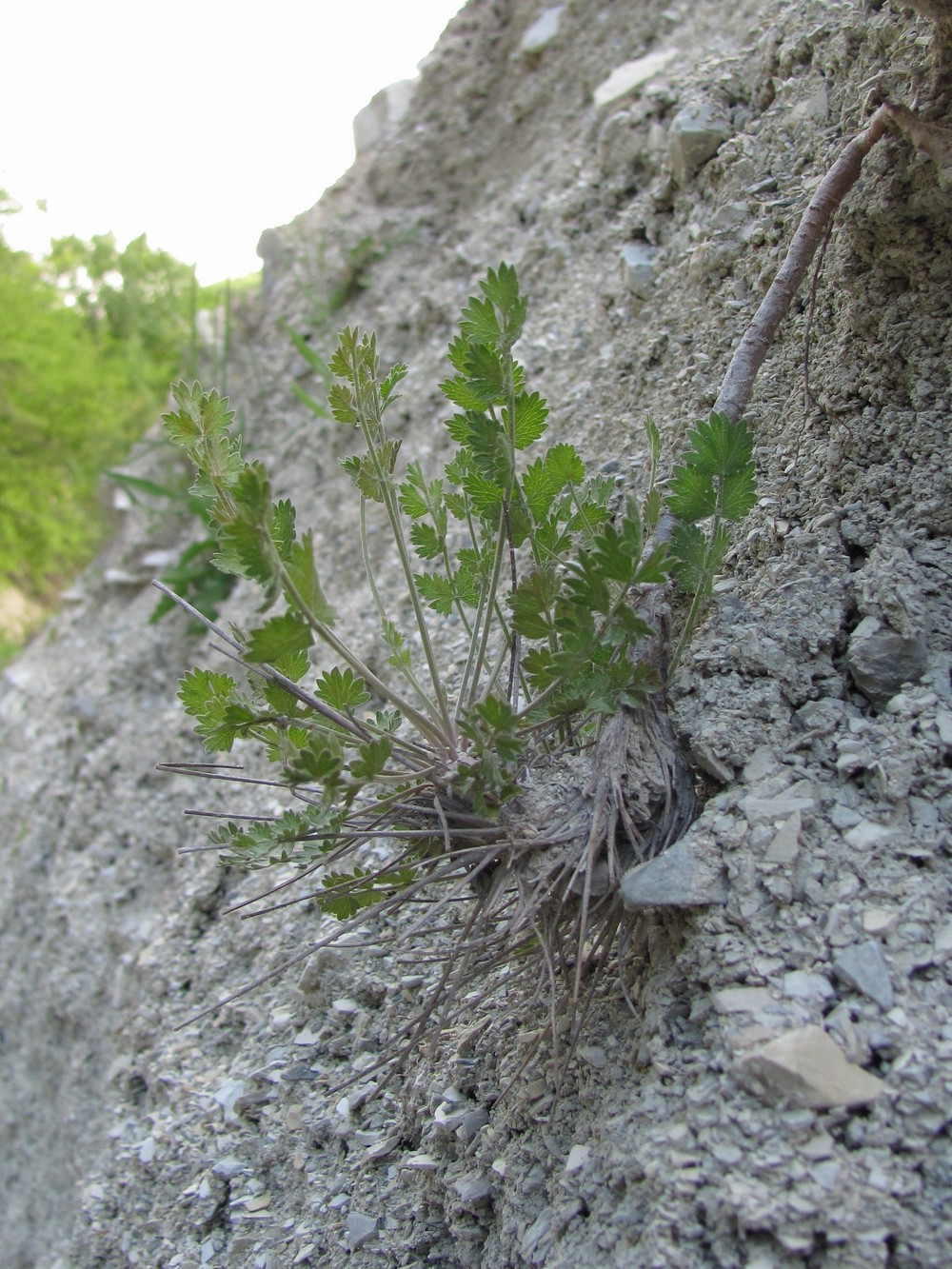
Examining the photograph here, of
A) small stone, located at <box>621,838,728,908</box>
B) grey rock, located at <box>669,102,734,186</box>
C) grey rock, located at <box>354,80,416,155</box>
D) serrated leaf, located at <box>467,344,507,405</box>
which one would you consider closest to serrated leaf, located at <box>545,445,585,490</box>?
serrated leaf, located at <box>467,344,507,405</box>

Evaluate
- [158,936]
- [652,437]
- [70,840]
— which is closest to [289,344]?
[70,840]

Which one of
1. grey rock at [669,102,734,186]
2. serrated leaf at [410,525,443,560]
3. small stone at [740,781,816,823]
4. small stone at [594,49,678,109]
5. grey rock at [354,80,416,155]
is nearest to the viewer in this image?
small stone at [740,781,816,823]

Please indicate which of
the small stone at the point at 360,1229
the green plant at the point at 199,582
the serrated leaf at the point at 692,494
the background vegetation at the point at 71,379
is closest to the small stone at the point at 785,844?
the serrated leaf at the point at 692,494

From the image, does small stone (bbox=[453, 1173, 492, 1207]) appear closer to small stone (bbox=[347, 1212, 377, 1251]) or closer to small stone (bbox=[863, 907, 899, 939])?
small stone (bbox=[347, 1212, 377, 1251])

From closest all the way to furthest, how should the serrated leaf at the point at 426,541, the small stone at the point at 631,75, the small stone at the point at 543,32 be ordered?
the serrated leaf at the point at 426,541
the small stone at the point at 631,75
the small stone at the point at 543,32

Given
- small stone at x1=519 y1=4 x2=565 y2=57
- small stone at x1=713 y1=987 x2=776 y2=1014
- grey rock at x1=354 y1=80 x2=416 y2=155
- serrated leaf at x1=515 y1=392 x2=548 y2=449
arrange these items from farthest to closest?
grey rock at x1=354 y1=80 x2=416 y2=155 < small stone at x1=519 y1=4 x2=565 y2=57 < serrated leaf at x1=515 y1=392 x2=548 y2=449 < small stone at x1=713 y1=987 x2=776 y2=1014

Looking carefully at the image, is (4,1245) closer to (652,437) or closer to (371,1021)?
(371,1021)

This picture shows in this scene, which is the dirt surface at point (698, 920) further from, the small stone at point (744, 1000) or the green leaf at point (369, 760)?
the green leaf at point (369, 760)
